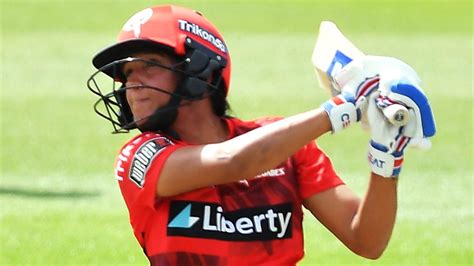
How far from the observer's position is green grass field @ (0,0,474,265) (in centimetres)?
922

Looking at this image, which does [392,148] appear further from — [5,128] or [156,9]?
[5,128]

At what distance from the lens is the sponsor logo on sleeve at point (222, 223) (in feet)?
15.3

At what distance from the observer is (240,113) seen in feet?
49.6

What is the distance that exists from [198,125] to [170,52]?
322 millimetres

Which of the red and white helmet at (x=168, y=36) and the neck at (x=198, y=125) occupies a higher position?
the red and white helmet at (x=168, y=36)

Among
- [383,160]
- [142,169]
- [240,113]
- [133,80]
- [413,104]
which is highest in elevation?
[413,104]

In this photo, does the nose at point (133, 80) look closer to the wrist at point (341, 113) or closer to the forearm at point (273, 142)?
the forearm at point (273, 142)

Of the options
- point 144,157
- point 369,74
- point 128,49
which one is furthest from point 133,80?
point 369,74

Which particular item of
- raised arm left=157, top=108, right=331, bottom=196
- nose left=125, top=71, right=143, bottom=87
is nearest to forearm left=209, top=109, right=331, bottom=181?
raised arm left=157, top=108, right=331, bottom=196

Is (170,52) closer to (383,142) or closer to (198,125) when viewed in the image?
(198,125)

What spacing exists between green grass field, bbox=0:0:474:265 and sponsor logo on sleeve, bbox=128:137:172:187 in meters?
3.92

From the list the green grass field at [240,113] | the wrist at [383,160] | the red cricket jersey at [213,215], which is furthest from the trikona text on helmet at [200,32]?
the green grass field at [240,113]

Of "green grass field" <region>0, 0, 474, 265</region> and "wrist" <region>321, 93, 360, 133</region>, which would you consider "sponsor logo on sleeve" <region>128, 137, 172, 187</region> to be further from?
"green grass field" <region>0, 0, 474, 265</region>

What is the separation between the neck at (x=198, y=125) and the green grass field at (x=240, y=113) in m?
3.79
